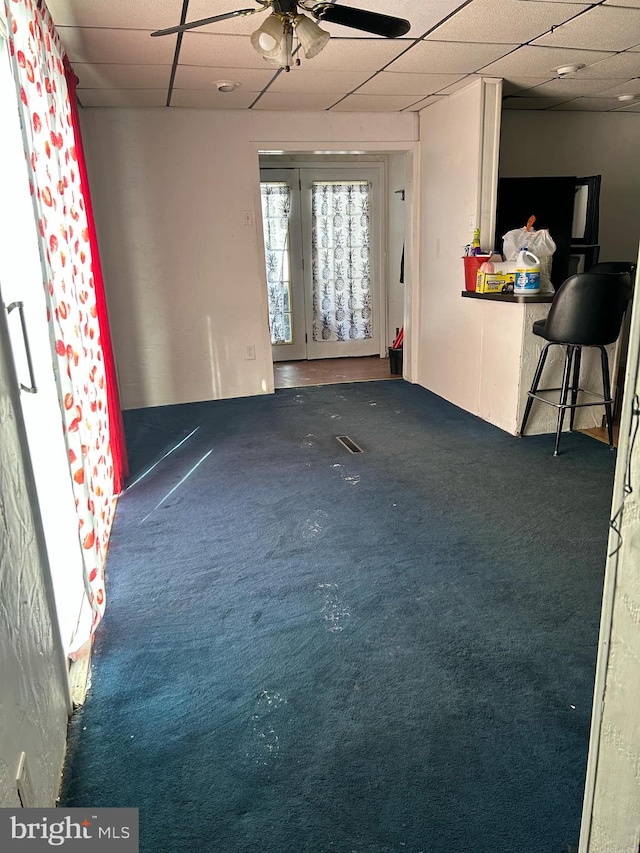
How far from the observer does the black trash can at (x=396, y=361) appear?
18.4ft

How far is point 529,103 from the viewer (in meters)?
4.59

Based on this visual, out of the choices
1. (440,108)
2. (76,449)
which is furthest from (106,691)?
(440,108)

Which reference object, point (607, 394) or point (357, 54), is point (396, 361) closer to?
point (607, 394)

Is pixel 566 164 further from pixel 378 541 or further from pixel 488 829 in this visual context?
pixel 488 829

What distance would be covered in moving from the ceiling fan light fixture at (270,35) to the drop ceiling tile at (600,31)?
1.57 meters

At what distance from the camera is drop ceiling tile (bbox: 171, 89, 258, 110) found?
3.95 meters

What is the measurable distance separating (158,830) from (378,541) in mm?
1422

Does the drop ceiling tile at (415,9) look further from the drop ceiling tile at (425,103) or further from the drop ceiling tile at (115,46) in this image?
the drop ceiling tile at (425,103)

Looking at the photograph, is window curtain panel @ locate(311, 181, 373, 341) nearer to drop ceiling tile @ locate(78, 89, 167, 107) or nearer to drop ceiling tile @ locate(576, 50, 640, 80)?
drop ceiling tile @ locate(78, 89, 167, 107)

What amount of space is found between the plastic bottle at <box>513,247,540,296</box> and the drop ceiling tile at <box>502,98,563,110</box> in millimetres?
1633

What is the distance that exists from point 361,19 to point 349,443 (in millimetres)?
2288

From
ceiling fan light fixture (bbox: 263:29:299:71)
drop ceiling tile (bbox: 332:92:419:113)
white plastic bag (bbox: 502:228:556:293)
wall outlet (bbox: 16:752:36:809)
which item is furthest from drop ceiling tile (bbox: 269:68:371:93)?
wall outlet (bbox: 16:752:36:809)

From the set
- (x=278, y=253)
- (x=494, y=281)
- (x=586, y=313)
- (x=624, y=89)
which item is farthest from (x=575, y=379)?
(x=278, y=253)

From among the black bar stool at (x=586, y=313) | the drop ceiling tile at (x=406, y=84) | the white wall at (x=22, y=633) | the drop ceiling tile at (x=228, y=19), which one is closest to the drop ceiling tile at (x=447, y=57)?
the drop ceiling tile at (x=406, y=84)
